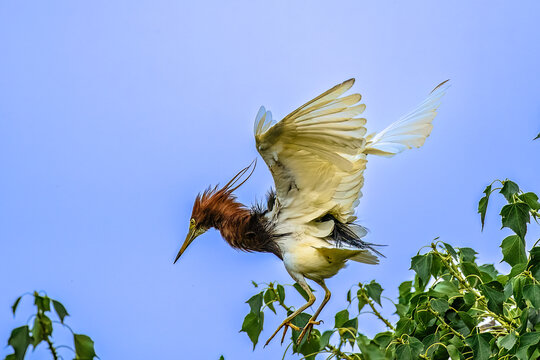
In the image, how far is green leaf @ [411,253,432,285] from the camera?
234 centimetres

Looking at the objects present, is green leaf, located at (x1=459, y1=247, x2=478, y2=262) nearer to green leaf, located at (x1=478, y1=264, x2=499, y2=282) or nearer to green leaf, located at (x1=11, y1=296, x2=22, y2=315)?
green leaf, located at (x1=478, y1=264, x2=499, y2=282)

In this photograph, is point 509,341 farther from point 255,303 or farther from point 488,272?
point 255,303

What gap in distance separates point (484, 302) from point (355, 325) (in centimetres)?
44

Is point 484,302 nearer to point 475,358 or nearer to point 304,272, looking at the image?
point 475,358

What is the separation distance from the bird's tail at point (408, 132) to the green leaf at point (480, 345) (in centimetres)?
113

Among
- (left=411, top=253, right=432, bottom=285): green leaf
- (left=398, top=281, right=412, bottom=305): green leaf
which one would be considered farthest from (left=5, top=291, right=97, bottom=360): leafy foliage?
(left=398, top=281, right=412, bottom=305): green leaf

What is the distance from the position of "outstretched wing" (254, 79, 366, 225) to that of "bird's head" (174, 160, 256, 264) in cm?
33

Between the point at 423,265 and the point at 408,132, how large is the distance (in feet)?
3.27

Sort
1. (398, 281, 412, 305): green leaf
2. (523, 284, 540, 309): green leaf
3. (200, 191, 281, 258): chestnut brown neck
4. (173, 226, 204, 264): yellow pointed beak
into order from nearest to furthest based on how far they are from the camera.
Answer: (523, 284, 540, 309): green leaf → (398, 281, 412, 305): green leaf → (200, 191, 281, 258): chestnut brown neck → (173, 226, 204, 264): yellow pointed beak

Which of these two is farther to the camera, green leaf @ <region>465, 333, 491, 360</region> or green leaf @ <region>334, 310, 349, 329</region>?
green leaf @ <region>334, 310, 349, 329</region>

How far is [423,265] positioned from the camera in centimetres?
235

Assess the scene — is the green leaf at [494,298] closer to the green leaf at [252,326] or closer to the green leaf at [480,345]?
the green leaf at [480,345]

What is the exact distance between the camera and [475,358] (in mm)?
2170

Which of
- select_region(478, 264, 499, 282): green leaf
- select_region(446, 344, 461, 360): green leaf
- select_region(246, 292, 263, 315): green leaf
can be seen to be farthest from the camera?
select_region(478, 264, 499, 282): green leaf
